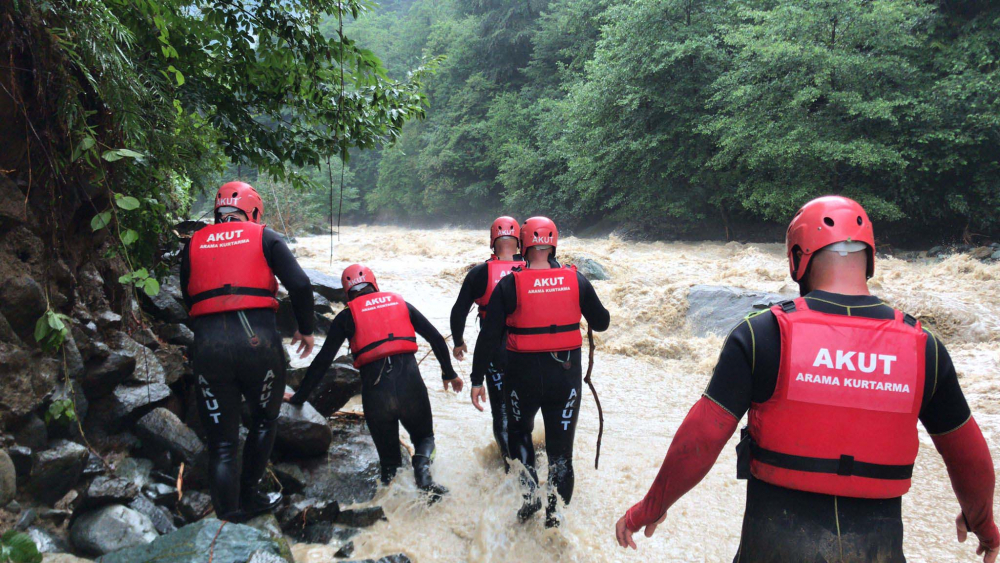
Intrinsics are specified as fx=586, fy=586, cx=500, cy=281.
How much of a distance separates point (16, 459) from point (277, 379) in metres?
1.29

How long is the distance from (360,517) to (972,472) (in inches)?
131

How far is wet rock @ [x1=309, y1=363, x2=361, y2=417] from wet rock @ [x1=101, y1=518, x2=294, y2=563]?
2933 millimetres

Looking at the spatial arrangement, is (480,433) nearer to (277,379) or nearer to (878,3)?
(277,379)

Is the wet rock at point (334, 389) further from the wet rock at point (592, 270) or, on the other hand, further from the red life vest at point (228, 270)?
the wet rock at point (592, 270)

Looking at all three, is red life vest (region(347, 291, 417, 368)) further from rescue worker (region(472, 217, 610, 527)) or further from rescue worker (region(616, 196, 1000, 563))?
rescue worker (region(616, 196, 1000, 563))

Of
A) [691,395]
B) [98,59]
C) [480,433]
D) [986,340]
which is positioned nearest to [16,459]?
[98,59]

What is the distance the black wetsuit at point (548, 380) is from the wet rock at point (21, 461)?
243cm

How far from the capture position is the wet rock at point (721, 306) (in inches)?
→ 384

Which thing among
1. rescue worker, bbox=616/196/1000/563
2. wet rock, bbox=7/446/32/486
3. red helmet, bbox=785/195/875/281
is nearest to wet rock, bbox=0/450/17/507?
wet rock, bbox=7/446/32/486

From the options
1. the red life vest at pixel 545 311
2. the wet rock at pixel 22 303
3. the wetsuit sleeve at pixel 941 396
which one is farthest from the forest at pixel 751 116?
the wetsuit sleeve at pixel 941 396

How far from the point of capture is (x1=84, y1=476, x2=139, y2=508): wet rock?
304 cm

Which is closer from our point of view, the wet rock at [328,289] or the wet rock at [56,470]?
the wet rock at [56,470]

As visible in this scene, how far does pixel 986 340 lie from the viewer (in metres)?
8.58

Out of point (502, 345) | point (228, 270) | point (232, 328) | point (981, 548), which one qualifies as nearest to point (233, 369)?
point (232, 328)
